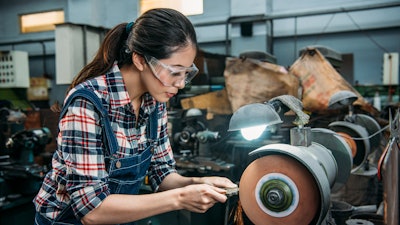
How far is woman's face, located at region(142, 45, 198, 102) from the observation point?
3.23 ft

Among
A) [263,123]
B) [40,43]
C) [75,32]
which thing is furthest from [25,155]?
[40,43]

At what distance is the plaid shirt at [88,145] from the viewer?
0.89 m

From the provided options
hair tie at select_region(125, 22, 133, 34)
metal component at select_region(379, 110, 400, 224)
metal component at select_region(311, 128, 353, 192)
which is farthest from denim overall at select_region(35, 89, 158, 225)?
metal component at select_region(379, 110, 400, 224)

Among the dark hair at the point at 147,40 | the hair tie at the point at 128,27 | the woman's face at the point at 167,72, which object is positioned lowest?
the woman's face at the point at 167,72

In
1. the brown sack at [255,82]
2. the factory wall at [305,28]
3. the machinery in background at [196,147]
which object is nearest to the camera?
the machinery in background at [196,147]

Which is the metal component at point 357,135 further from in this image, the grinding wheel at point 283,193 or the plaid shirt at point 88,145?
the plaid shirt at point 88,145

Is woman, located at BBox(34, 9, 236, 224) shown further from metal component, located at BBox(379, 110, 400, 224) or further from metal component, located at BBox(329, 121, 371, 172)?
metal component, located at BBox(329, 121, 371, 172)

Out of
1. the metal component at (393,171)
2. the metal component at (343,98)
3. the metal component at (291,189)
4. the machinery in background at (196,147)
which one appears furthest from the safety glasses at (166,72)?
the machinery in background at (196,147)

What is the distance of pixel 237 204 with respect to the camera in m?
1.18

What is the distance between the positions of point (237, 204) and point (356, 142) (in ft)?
3.88

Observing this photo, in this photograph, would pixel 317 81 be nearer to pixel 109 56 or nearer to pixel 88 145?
pixel 109 56

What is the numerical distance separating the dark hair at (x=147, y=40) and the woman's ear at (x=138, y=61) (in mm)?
14

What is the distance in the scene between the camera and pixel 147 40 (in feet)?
3.18

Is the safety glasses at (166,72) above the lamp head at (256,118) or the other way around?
above
